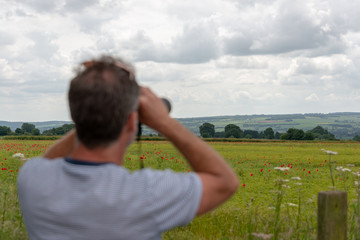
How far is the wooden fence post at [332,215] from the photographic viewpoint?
10.2ft

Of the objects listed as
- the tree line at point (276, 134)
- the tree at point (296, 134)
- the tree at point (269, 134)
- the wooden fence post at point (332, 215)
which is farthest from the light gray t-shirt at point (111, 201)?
the tree at point (269, 134)

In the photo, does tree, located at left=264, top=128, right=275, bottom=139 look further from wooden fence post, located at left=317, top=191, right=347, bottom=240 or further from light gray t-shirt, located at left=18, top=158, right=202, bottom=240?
light gray t-shirt, located at left=18, top=158, right=202, bottom=240

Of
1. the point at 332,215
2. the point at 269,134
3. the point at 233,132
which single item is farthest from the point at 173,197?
the point at 269,134

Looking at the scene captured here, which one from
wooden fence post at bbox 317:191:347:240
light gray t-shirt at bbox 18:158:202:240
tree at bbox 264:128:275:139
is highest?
light gray t-shirt at bbox 18:158:202:240

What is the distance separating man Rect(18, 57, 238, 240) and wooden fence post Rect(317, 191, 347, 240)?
1.83 metres

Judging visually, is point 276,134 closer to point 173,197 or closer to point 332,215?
point 332,215

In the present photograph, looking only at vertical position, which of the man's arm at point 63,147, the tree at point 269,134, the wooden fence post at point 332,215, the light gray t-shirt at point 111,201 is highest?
the man's arm at point 63,147

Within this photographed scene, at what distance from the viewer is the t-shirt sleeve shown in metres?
1.48

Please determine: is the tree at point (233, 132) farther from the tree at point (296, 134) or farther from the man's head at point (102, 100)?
the man's head at point (102, 100)

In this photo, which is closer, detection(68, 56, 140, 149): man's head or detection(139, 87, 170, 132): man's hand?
detection(68, 56, 140, 149): man's head

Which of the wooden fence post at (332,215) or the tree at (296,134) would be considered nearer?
the wooden fence post at (332,215)

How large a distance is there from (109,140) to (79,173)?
0.17 meters

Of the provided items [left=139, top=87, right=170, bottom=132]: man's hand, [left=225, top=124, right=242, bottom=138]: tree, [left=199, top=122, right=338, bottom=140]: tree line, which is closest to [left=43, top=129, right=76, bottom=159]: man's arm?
[left=139, top=87, right=170, bottom=132]: man's hand

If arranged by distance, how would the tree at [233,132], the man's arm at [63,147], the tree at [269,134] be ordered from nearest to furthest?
the man's arm at [63,147]
the tree at [233,132]
the tree at [269,134]
